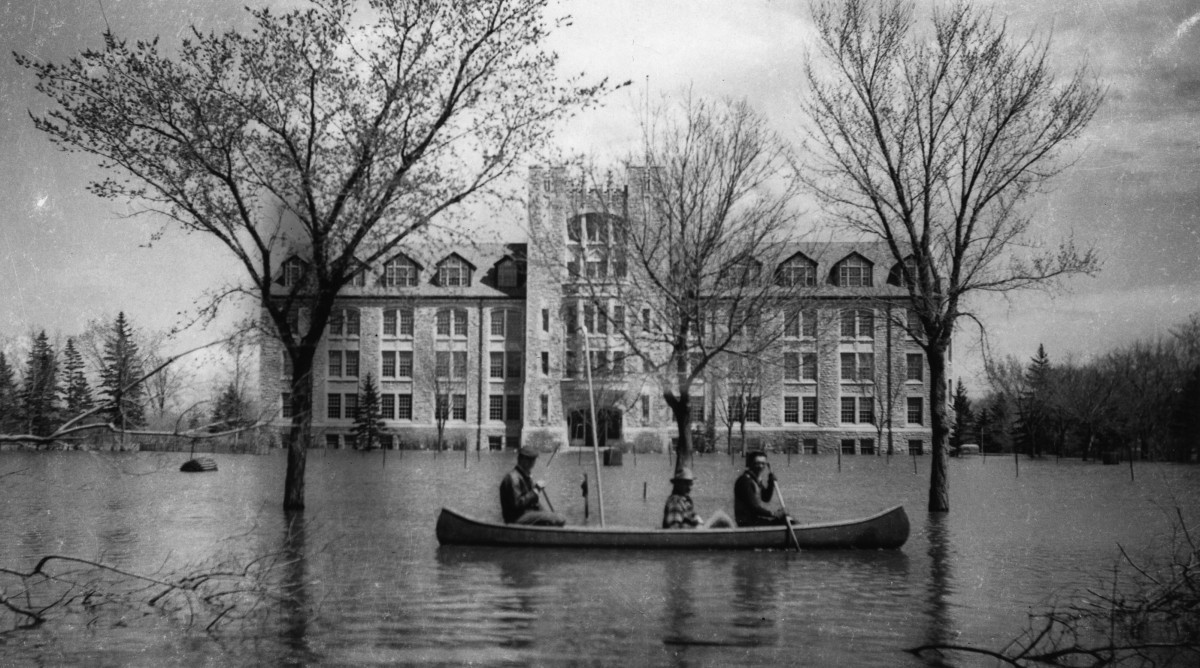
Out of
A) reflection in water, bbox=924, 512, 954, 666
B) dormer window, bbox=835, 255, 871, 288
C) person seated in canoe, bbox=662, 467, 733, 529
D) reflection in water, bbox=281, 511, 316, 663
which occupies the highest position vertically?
dormer window, bbox=835, 255, 871, 288

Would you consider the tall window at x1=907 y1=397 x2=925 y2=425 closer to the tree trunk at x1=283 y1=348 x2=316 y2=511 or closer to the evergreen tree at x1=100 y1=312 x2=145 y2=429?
the tree trunk at x1=283 y1=348 x2=316 y2=511

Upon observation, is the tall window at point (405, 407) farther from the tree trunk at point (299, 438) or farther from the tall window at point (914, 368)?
the tree trunk at point (299, 438)

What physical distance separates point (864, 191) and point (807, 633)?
522 inches

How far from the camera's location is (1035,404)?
76062mm

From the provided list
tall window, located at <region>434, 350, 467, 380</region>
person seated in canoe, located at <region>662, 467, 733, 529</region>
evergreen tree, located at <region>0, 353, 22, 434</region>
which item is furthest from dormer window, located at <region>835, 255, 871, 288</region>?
evergreen tree, located at <region>0, 353, 22, 434</region>

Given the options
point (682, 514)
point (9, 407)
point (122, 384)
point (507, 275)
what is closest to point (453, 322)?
point (507, 275)

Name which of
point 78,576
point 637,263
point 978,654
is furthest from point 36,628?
point 637,263

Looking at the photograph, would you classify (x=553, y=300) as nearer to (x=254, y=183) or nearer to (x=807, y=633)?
(x=254, y=183)

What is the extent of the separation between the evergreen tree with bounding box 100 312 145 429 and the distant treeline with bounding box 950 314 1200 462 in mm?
29227

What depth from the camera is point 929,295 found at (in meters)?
22.3

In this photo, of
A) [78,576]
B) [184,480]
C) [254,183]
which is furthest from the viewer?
[184,480]

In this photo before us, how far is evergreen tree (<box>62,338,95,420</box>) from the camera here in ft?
33.2

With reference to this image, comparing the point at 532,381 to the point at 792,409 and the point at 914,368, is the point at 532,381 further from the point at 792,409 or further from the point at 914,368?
the point at 914,368

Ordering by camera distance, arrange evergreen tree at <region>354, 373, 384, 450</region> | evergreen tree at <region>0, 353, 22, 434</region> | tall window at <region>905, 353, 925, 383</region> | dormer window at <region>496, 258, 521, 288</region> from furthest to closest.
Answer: dormer window at <region>496, 258, 521, 288</region> < tall window at <region>905, 353, 925, 383</region> < evergreen tree at <region>354, 373, 384, 450</region> < evergreen tree at <region>0, 353, 22, 434</region>
